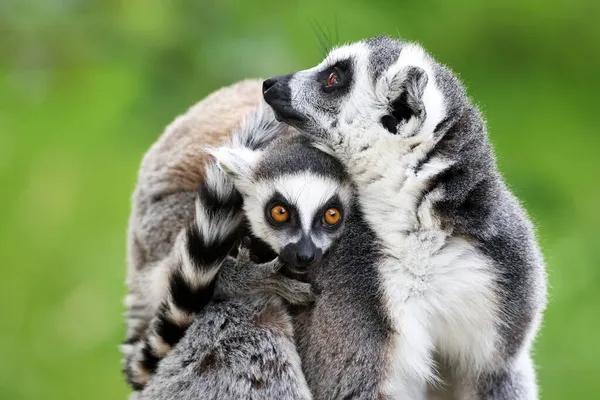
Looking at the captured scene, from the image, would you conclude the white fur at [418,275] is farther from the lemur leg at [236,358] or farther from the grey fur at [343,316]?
the lemur leg at [236,358]

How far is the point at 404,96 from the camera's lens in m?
2.28

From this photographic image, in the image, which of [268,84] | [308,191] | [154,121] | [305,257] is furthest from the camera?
[154,121]

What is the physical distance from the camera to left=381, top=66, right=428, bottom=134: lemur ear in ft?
7.38

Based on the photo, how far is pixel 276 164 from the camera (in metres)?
2.44

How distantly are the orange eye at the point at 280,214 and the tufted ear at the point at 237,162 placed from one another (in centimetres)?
15

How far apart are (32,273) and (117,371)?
809 mm

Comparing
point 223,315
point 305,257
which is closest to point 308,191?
point 305,257

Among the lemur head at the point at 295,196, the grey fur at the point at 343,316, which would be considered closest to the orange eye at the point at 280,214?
the lemur head at the point at 295,196

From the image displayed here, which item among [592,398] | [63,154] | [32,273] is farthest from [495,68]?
[32,273]

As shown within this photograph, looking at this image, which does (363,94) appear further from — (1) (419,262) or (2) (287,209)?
(1) (419,262)

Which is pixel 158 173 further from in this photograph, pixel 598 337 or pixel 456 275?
pixel 598 337

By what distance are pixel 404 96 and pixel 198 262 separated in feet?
2.25

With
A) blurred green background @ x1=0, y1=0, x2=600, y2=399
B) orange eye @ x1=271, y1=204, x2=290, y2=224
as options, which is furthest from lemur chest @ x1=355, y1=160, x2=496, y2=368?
blurred green background @ x1=0, y1=0, x2=600, y2=399

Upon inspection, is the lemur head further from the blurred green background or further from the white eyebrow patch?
the blurred green background
